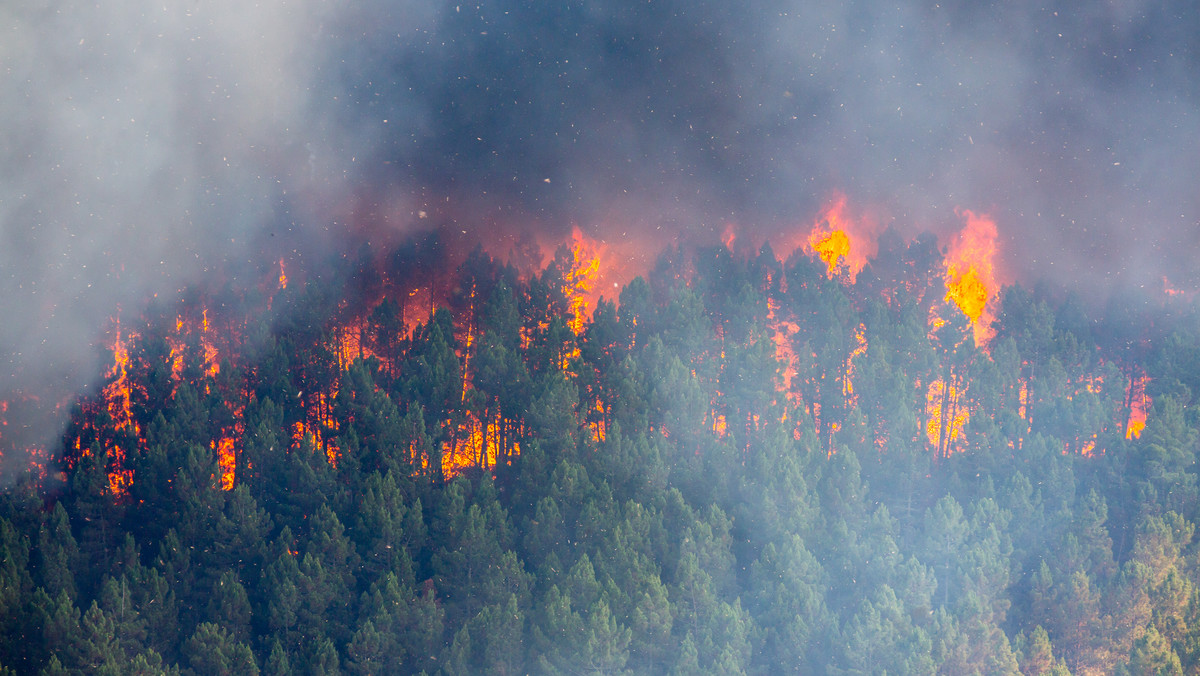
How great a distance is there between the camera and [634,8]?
3472 cm

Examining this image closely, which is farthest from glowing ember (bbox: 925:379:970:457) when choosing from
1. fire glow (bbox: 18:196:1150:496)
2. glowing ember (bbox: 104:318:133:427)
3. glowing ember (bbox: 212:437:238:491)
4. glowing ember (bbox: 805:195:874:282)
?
glowing ember (bbox: 104:318:133:427)

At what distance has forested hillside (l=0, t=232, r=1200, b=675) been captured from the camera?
21906 mm

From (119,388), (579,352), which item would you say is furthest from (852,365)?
(119,388)

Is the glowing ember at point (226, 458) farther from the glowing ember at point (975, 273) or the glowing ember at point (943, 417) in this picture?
the glowing ember at point (975, 273)

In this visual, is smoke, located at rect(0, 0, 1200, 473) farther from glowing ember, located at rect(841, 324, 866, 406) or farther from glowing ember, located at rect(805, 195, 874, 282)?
glowing ember, located at rect(841, 324, 866, 406)

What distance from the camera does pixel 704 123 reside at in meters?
35.0

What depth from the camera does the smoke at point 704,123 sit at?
1193 inches

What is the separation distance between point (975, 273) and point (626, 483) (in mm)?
14656

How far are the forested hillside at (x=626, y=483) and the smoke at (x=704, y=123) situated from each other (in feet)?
7.12

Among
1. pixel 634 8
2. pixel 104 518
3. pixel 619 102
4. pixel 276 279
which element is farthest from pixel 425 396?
pixel 634 8

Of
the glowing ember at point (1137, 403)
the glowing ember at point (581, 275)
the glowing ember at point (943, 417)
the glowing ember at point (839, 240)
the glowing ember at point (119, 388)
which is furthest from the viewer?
the glowing ember at point (839, 240)

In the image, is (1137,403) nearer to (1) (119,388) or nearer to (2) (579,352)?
(2) (579,352)

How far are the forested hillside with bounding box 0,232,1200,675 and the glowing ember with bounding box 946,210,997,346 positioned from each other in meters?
0.39

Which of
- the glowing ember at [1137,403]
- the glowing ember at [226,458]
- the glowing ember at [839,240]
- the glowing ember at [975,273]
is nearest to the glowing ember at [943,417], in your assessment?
the glowing ember at [975,273]
